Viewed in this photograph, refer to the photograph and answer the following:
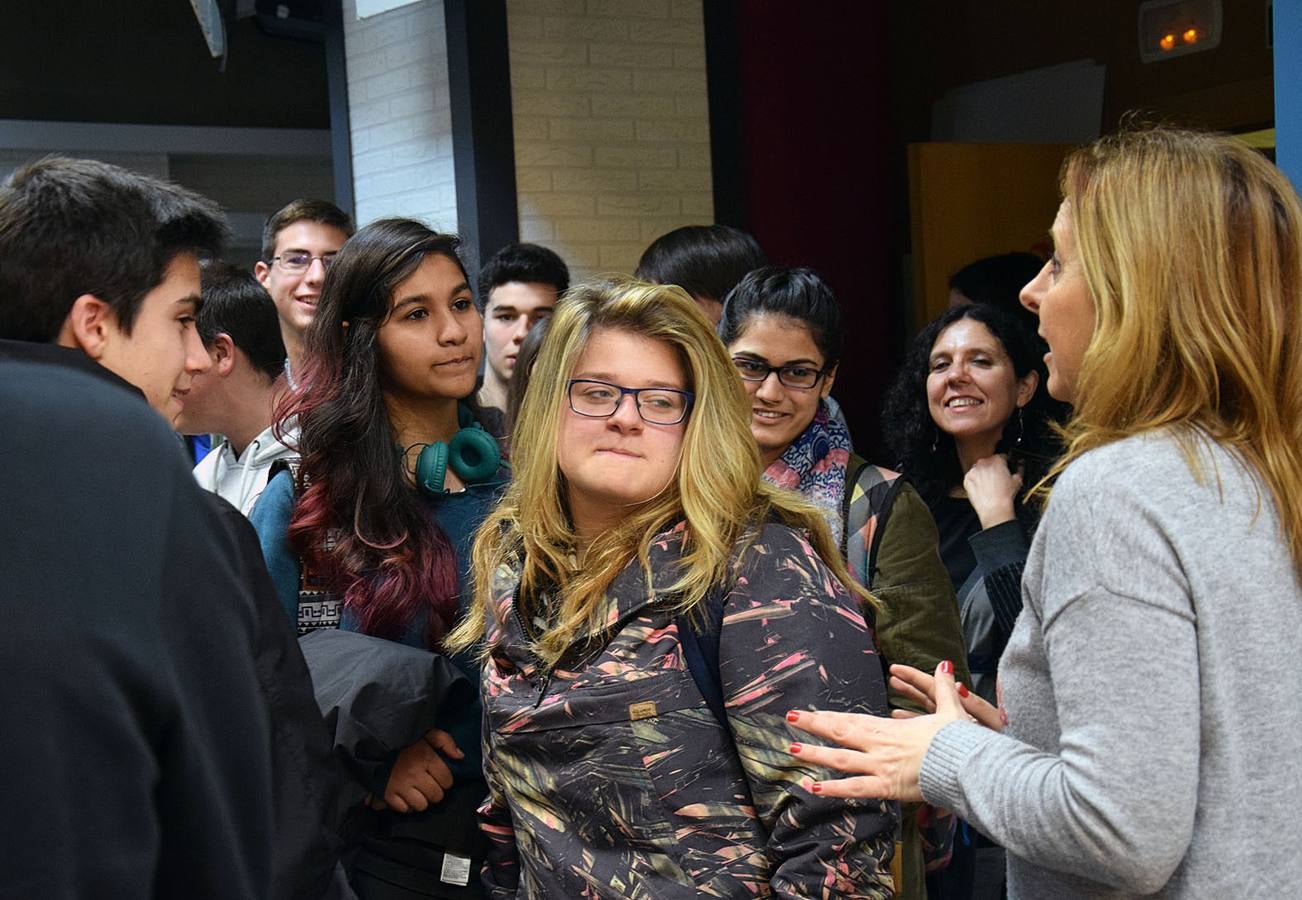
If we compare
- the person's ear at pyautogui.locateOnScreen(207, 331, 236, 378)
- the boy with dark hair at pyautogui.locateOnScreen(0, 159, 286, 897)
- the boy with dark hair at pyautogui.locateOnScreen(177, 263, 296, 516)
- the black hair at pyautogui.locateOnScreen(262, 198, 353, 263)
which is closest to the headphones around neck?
the boy with dark hair at pyautogui.locateOnScreen(177, 263, 296, 516)

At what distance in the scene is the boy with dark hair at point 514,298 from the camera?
3689 millimetres

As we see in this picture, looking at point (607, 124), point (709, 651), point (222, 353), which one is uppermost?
point (607, 124)

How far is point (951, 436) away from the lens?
3.25 metres

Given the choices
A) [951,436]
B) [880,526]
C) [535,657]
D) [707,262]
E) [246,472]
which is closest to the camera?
[535,657]

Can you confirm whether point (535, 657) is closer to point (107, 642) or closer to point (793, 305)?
point (107, 642)

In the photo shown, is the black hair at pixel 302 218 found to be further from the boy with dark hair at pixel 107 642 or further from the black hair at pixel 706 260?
the boy with dark hair at pixel 107 642

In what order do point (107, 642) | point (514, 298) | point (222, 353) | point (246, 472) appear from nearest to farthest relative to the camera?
point (107, 642), point (246, 472), point (222, 353), point (514, 298)

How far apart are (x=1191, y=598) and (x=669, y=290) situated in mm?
930

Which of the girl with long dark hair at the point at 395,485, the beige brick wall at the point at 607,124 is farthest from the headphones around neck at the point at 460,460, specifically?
the beige brick wall at the point at 607,124

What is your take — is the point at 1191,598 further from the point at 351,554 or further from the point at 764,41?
the point at 764,41

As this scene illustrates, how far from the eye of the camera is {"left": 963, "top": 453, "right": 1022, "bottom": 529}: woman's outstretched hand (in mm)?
2855

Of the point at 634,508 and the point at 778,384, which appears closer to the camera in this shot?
the point at 634,508

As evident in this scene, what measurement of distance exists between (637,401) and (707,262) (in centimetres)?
164

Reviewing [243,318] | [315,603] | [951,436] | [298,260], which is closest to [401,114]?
[298,260]
